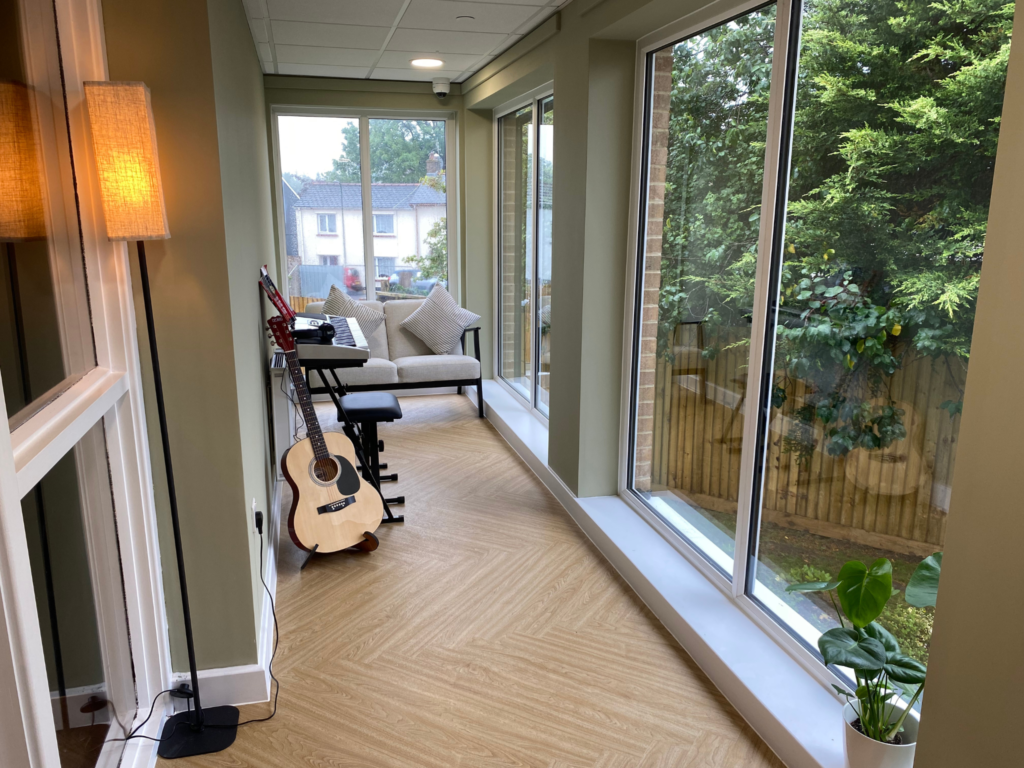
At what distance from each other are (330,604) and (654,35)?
3.00m

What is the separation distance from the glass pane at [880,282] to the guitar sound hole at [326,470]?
202cm

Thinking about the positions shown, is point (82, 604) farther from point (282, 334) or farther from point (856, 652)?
point (856, 652)

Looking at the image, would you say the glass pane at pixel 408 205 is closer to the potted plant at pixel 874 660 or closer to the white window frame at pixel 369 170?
the white window frame at pixel 369 170

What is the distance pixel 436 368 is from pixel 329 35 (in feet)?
8.61

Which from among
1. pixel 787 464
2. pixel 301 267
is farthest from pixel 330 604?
pixel 301 267

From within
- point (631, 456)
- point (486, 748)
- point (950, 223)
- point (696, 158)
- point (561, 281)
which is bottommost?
point (486, 748)

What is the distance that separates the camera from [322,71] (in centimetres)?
590

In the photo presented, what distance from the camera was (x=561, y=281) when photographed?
4.20 meters

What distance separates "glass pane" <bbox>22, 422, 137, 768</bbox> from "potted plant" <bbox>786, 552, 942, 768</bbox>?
6.20 ft

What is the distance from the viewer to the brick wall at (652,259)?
11.6 feet

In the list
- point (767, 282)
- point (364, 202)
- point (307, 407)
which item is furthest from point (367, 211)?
point (767, 282)

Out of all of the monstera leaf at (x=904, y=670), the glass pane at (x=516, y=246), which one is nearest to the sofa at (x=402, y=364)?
the glass pane at (x=516, y=246)

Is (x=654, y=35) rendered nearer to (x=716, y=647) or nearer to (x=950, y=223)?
(x=950, y=223)

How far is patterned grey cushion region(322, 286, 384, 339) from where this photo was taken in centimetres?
626
